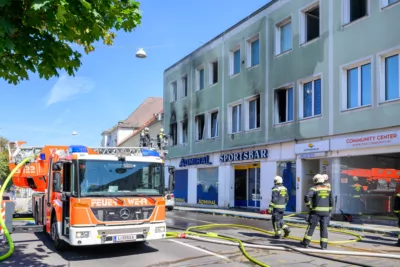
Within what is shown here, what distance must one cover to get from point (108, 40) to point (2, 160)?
35908 millimetres

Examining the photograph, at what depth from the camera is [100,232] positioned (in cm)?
843

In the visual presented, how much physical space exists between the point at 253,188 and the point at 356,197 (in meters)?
6.69

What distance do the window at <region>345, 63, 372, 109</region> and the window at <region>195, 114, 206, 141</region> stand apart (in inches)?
485

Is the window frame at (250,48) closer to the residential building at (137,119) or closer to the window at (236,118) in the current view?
the window at (236,118)

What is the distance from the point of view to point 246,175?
2344 centimetres

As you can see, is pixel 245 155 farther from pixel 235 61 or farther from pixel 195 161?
pixel 235 61

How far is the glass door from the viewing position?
73.5ft

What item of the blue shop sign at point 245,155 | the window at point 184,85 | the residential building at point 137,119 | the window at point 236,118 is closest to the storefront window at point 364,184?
the blue shop sign at point 245,155

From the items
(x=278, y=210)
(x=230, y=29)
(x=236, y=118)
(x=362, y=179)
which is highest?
(x=230, y=29)

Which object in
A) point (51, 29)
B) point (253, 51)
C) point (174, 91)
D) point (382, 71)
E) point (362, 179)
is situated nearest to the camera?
point (51, 29)

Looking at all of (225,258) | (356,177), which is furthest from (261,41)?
(225,258)

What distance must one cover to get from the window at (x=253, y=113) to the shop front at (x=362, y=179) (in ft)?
19.4

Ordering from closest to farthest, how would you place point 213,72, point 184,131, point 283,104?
point 283,104
point 213,72
point 184,131

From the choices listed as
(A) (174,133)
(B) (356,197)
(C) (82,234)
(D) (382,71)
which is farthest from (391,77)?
(A) (174,133)
